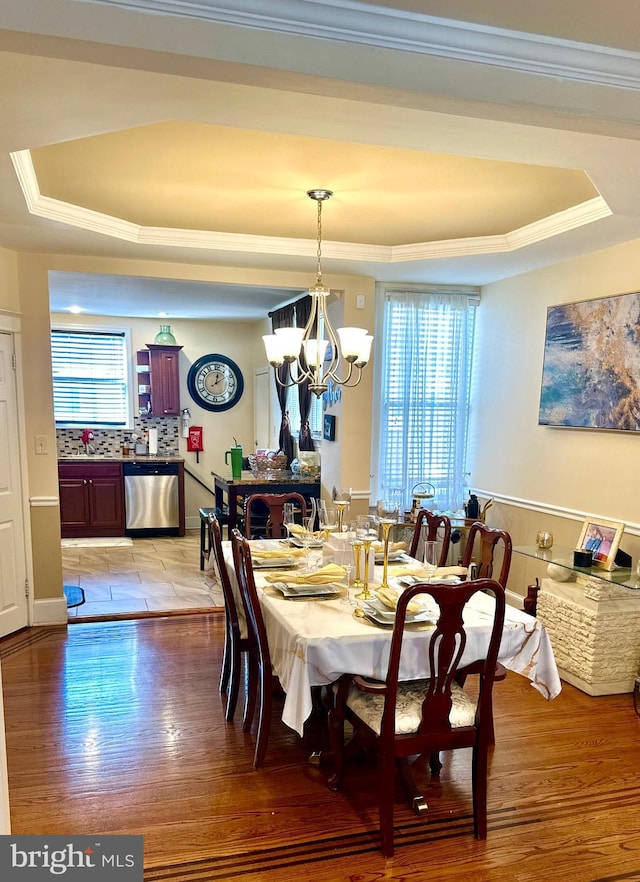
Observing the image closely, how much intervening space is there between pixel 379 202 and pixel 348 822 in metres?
2.92

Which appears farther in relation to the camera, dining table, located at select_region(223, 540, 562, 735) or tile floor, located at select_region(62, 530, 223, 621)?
Result: tile floor, located at select_region(62, 530, 223, 621)

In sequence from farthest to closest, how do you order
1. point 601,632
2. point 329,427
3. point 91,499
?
point 91,499
point 329,427
point 601,632

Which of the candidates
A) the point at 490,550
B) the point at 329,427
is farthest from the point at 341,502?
the point at 329,427

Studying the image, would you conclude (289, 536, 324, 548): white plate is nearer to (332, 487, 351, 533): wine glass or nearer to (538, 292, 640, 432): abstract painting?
(332, 487, 351, 533): wine glass

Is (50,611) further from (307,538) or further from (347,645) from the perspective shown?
(347,645)

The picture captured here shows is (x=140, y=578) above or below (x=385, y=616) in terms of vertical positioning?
below

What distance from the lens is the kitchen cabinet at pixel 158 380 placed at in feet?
23.2

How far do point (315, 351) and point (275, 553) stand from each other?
1126 millimetres

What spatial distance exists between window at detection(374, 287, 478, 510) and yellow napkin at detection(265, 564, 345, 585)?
6.86 ft

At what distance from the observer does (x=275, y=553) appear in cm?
307

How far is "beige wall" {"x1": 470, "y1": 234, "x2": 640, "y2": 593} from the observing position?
3.47 m

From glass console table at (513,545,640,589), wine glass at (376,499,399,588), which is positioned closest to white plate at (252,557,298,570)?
wine glass at (376,499,399,588)

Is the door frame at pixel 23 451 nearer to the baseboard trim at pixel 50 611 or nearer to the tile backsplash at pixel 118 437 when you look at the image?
the baseboard trim at pixel 50 611

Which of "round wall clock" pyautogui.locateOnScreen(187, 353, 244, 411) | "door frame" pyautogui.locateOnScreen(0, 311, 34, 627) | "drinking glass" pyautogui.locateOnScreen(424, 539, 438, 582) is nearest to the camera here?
"drinking glass" pyautogui.locateOnScreen(424, 539, 438, 582)
